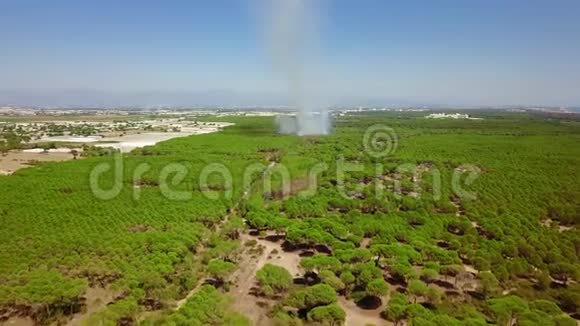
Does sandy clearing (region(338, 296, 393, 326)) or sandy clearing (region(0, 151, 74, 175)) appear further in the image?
sandy clearing (region(0, 151, 74, 175))

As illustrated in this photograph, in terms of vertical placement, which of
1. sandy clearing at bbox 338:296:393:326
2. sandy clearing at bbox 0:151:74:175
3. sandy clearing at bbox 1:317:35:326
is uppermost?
sandy clearing at bbox 0:151:74:175

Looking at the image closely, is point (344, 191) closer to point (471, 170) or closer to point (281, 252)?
point (281, 252)

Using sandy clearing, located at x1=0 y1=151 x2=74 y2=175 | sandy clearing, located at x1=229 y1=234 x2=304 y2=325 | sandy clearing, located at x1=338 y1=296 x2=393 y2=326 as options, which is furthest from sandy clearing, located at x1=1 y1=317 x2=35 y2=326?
sandy clearing, located at x1=0 y1=151 x2=74 y2=175

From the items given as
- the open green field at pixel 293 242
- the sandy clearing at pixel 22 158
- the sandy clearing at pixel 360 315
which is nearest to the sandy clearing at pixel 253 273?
the open green field at pixel 293 242

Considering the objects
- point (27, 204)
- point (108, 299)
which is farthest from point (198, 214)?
point (27, 204)

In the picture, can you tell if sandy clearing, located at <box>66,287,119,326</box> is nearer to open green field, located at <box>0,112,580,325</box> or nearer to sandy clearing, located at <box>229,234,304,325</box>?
open green field, located at <box>0,112,580,325</box>

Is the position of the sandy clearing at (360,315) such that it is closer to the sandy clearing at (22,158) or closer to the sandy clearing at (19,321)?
the sandy clearing at (19,321)
